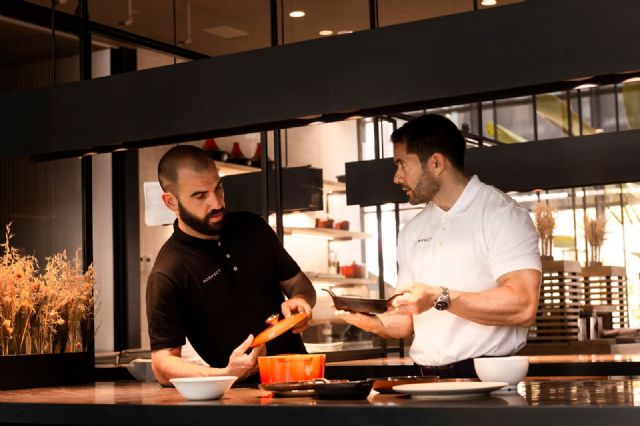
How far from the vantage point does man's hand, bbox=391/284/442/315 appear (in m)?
2.71

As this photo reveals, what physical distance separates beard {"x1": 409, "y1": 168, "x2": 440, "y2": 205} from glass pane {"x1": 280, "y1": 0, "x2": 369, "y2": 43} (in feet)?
10.8

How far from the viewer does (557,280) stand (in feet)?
21.8

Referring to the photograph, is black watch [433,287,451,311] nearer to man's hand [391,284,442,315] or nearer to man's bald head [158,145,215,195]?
man's hand [391,284,442,315]

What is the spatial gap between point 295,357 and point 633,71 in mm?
1099

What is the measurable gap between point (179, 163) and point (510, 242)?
110 cm

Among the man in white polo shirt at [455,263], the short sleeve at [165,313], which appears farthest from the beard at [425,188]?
the short sleeve at [165,313]

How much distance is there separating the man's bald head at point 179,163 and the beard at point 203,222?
8 centimetres

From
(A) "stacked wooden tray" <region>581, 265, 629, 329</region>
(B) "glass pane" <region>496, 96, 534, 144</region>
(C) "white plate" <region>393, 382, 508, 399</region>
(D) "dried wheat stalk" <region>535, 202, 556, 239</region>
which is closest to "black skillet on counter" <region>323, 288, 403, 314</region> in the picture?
(C) "white plate" <region>393, 382, 508, 399</region>

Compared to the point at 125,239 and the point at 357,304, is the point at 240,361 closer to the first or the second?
the point at 357,304

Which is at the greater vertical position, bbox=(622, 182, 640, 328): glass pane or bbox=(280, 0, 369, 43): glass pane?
bbox=(280, 0, 369, 43): glass pane

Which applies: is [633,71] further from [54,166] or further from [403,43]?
[54,166]

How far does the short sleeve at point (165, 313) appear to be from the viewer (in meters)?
3.10

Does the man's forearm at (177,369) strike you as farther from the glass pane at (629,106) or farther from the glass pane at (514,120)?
the glass pane at (514,120)

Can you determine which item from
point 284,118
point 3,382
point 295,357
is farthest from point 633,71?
point 3,382
